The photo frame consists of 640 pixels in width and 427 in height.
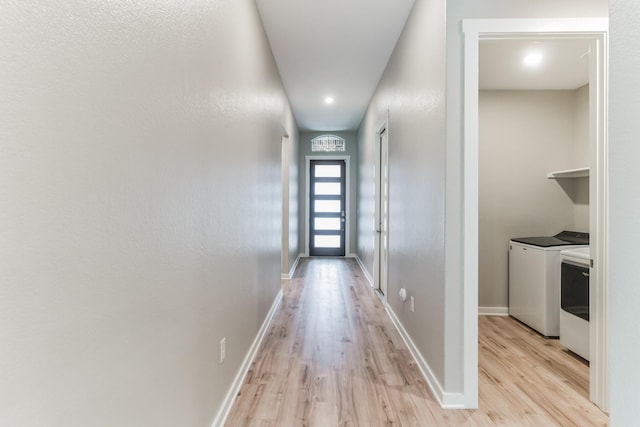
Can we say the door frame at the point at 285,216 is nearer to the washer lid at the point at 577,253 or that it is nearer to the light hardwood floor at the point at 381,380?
the light hardwood floor at the point at 381,380

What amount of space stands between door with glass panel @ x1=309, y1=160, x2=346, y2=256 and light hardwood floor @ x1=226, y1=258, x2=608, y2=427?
410 centimetres

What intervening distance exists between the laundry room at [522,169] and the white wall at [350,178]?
383 centimetres

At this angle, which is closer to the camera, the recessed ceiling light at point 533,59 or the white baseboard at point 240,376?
the white baseboard at point 240,376

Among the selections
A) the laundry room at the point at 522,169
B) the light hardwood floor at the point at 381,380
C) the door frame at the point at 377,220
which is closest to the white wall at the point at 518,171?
the laundry room at the point at 522,169

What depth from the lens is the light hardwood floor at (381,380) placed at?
1.88m

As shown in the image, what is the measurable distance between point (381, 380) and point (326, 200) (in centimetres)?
560

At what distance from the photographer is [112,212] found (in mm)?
883

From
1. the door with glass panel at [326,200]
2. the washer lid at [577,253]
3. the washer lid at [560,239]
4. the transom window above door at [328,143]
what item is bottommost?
the washer lid at [577,253]

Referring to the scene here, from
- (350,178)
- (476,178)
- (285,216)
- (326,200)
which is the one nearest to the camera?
(476,178)

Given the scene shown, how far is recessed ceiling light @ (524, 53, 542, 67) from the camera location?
305cm

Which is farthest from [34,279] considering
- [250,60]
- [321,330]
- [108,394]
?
[321,330]

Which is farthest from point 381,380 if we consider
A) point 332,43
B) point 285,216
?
point 285,216

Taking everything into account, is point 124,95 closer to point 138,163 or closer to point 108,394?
point 138,163

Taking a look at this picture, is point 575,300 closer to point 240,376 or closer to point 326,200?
point 240,376
